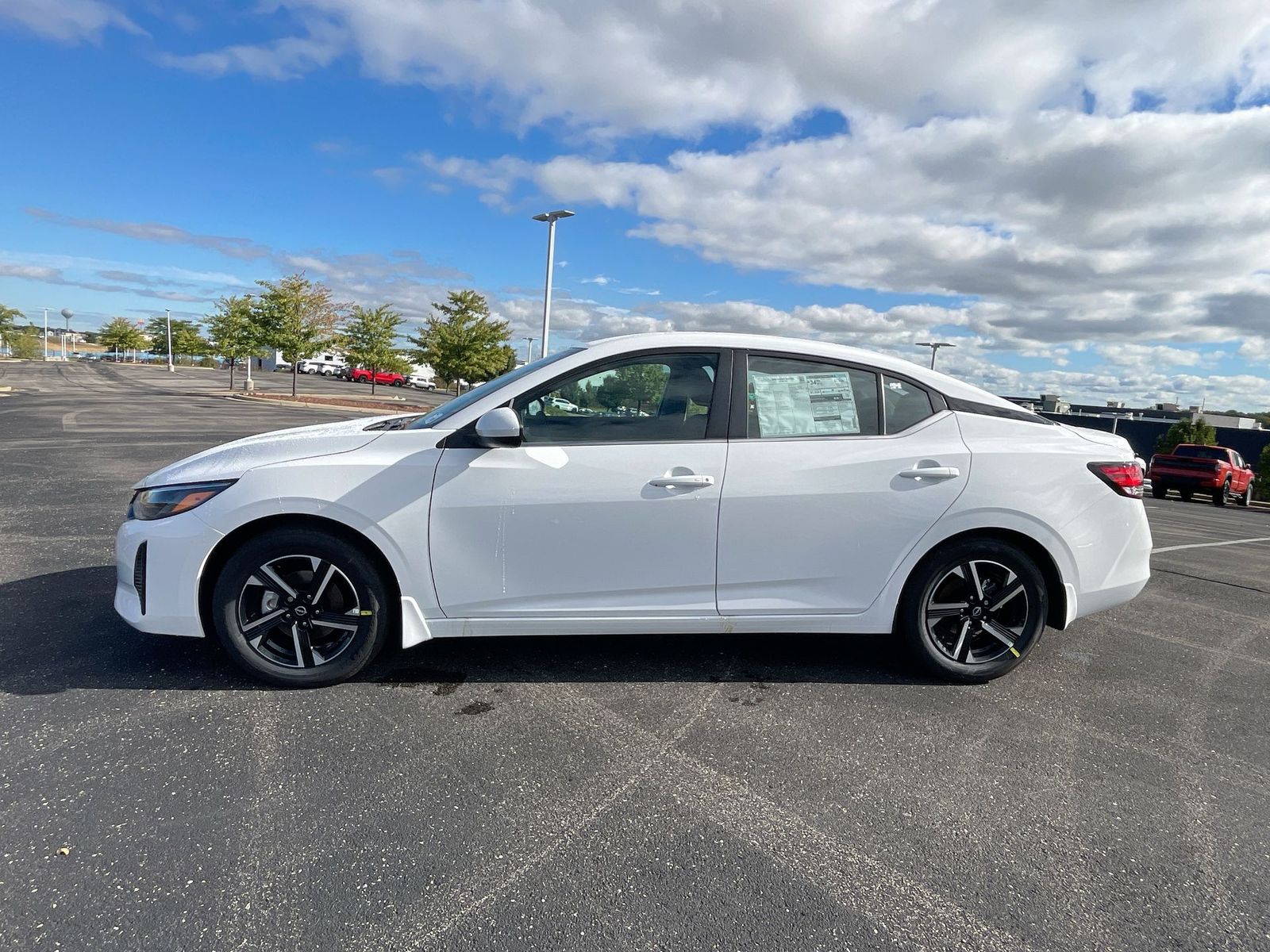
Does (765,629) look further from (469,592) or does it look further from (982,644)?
(469,592)

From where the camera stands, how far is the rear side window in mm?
3516

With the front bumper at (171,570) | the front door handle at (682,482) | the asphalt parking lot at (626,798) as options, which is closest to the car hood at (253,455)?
the front bumper at (171,570)

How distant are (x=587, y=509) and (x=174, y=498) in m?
1.82

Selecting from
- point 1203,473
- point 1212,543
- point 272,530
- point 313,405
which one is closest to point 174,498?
point 272,530

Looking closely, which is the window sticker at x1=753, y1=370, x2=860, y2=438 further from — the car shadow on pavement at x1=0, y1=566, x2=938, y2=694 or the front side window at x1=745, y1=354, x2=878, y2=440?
the car shadow on pavement at x1=0, y1=566, x2=938, y2=694

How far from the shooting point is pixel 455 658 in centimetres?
368

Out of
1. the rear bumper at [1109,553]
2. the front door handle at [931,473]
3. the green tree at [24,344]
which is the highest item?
the green tree at [24,344]

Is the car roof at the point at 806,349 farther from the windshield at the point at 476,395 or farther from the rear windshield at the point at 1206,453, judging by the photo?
the rear windshield at the point at 1206,453

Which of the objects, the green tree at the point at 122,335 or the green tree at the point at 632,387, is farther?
the green tree at the point at 122,335

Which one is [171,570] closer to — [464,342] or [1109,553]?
[1109,553]

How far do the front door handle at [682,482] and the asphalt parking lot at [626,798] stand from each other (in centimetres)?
100

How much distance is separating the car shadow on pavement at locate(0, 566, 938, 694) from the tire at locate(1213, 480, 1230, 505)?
68.9 ft

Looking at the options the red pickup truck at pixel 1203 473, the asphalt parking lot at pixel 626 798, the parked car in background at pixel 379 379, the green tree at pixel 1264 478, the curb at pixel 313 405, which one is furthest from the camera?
the parked car in background at pixel 379 379

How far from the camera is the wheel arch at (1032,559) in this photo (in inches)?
137
